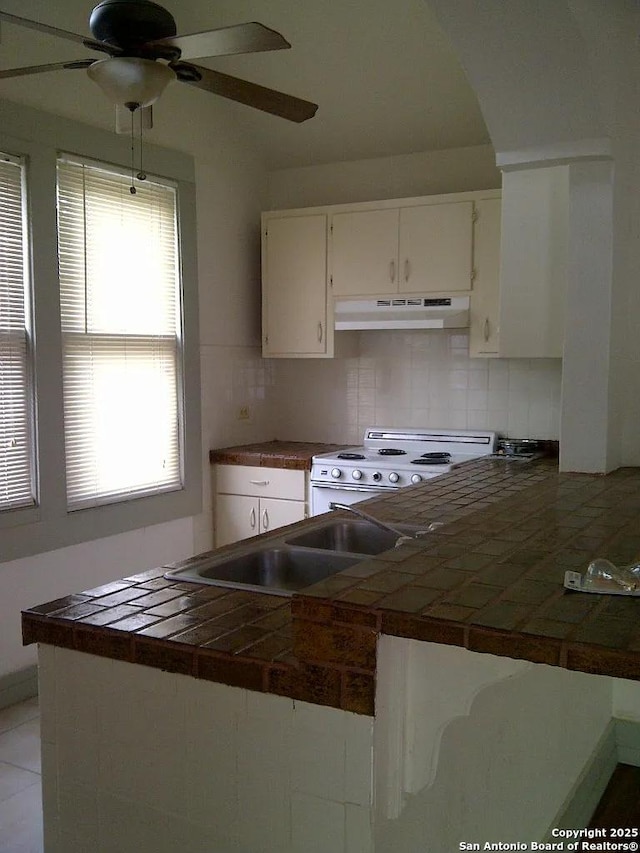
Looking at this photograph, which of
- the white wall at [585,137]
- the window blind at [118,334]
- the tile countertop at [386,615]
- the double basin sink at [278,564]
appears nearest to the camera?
the tile countertop at [386,615]

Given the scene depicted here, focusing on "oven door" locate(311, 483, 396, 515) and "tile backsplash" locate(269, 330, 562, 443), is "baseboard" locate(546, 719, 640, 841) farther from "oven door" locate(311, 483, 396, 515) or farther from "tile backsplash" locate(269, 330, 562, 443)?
"tile backsplash" locate(269, 330, 562, 443)

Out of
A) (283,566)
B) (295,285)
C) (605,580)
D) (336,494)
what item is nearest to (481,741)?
(605,580)

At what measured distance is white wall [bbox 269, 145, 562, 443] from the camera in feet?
14.3

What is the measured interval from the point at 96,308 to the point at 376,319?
151 centimetres

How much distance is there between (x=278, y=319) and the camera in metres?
4.71

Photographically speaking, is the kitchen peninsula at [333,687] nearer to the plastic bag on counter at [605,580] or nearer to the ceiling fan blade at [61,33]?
the plastic bag on counter at [605,580]

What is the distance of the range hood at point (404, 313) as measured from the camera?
4.20m

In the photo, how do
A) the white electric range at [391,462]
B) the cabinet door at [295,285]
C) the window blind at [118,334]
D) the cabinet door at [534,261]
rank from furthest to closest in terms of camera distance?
the cabinet door at [295,285]
the white electric range at [391,462]
the window blind at [118,334]
the cabinet door at [534,261]

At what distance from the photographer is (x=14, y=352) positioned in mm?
3406

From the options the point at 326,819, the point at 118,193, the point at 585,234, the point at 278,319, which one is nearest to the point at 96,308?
the point at 118,193

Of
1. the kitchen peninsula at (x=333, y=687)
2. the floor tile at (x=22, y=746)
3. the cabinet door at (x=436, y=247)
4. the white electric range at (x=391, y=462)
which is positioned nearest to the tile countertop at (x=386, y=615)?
the kitchen peninsula at (x=333, y=687)

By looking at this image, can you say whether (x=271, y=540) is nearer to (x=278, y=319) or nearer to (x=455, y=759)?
(x=455, y=759)

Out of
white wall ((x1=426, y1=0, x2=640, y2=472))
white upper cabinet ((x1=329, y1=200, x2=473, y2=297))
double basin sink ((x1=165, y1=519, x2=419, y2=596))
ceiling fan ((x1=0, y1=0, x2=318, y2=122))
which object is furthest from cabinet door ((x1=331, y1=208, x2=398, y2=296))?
ceiling fan ((x1=0, y1=0, x2=318, y2=122))

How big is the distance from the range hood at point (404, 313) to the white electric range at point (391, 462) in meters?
0.64
